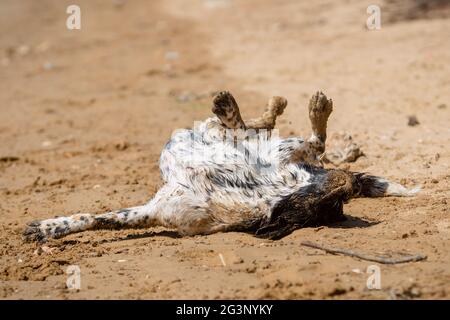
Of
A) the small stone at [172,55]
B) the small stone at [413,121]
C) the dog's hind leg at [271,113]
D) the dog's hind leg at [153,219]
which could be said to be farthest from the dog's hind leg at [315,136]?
the small stone at [172,55]

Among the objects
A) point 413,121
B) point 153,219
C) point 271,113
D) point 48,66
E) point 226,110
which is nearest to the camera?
point 153,219

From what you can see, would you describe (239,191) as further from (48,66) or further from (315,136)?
(48,66)

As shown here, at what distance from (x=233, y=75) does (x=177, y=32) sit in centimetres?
453

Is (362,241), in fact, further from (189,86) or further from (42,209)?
(189,86)

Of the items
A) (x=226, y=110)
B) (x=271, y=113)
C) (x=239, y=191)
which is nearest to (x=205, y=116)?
(x=271, y=113)

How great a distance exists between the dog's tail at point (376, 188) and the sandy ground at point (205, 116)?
77mm

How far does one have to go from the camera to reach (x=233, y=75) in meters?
10.6

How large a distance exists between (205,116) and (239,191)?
3.39 metres

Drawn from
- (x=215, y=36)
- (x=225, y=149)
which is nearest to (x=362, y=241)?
(x=225, y=149)

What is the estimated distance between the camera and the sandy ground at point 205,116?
14.5 ft

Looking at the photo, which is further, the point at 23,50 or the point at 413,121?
the point at 23,50

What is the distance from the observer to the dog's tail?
5.63 m

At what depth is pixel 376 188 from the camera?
5691 mm

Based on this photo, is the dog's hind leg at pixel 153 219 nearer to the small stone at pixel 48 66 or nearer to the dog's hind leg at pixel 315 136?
the dog's hind leg at pixel 315 136
